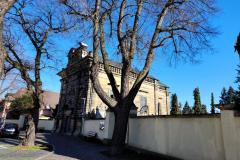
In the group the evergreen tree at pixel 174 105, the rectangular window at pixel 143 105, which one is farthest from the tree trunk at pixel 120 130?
the evergreen tree at pixel 174 105

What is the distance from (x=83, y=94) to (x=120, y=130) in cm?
1671

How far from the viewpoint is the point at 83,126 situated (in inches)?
972

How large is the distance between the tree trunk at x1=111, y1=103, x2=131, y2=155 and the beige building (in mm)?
13299

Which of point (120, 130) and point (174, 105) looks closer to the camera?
point (120, 130)

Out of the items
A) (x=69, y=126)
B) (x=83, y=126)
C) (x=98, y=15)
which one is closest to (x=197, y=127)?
(x=98, y=15)

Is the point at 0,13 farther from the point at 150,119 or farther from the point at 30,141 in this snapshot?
the point at 30,141

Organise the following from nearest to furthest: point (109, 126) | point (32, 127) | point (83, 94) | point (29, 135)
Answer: point (29, 135)
point (32, 127)
point (109, 126)
point (83, 94)

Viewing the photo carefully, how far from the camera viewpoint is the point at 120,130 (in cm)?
1135

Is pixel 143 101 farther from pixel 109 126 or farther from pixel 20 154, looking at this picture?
pixel 20 154

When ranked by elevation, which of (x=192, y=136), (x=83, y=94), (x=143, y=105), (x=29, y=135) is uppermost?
(x=83, y=94)

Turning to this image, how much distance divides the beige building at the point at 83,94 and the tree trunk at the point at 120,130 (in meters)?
13.3

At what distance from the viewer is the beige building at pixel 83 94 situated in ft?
86.2

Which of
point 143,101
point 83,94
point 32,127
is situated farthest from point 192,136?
point 143,101

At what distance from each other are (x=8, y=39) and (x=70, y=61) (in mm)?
19280
